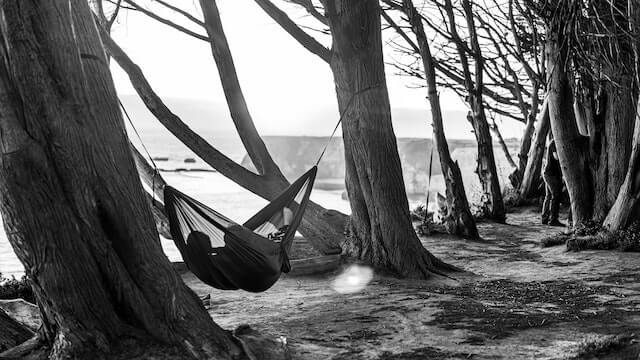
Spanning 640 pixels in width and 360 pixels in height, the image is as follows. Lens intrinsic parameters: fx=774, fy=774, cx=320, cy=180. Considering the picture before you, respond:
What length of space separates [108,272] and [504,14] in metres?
11.4

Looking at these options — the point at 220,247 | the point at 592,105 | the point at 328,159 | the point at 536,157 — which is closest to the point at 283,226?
the point at 220,247

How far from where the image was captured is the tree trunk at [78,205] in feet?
11.6

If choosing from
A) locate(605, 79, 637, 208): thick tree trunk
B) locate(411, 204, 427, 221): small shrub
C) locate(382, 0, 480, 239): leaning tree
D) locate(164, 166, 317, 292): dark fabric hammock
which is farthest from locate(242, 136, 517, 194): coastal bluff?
locate(164, 166, 317, 292): dark fabric hammock

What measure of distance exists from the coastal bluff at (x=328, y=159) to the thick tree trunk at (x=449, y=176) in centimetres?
1358

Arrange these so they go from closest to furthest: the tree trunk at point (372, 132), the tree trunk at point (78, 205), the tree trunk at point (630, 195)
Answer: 1. the tree trunk at point (78, 205)
2. the tree trunk at point (372, 132)
3. the tree trunk at point (630, 195)

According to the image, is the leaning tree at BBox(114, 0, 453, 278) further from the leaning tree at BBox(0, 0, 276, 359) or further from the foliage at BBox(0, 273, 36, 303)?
the leaning tree at BBox(0, 0, 276, 359)

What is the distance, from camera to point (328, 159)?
30.5m

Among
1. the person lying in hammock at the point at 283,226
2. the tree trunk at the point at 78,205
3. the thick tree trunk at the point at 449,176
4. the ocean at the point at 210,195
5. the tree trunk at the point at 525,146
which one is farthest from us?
the ocean at the point at 210,195

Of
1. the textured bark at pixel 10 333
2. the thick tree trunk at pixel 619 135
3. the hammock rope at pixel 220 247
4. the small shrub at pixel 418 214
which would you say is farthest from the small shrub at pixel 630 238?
the textured bark at pixel 10 333

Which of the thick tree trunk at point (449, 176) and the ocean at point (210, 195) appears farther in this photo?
the ocean at point (210, 195)

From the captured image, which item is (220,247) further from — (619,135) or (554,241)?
(619,135)

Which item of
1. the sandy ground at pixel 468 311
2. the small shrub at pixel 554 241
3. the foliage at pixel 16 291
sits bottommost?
the sandy ground at pixel 468 311

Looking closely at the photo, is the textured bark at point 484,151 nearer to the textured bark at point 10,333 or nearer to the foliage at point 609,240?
the foliage at point 609,240

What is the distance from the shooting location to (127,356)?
363 centimetres
